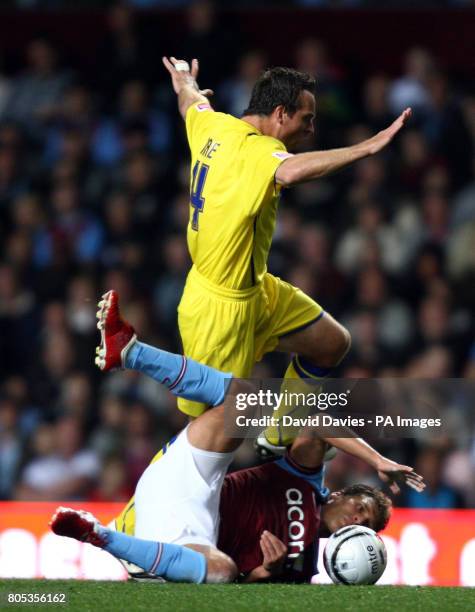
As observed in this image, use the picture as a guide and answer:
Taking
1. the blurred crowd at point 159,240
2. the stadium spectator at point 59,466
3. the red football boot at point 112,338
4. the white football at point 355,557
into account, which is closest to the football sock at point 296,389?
the white football at point 355,557

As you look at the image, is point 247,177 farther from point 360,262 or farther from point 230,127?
point 360,262

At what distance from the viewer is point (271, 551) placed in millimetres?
5812

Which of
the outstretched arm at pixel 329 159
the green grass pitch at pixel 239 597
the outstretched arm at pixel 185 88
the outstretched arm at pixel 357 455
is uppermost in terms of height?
the outstretched arm at pixel 185 88

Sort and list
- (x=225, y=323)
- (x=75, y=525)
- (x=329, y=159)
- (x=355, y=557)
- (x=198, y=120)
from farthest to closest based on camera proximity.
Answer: (x=198, y=120), (x=225, y=323), (x=355, y=557), (x=329, y=159), (x=75, y=525)

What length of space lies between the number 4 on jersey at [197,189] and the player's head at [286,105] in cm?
31

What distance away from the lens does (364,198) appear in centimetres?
959

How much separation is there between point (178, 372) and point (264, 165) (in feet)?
2.89

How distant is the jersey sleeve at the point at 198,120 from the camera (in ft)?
20.5

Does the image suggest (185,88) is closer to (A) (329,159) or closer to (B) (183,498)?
(A) (329,159)

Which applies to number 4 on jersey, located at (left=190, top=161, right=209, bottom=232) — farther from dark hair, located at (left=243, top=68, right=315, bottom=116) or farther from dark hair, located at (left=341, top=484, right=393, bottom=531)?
dark hair, located at (left=341, top=484, right=393, bottom=531)

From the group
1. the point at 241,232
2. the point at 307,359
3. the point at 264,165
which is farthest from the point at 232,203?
the point at 307,359

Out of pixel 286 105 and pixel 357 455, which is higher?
pixel 286 105

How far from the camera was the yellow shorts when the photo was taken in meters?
6.05

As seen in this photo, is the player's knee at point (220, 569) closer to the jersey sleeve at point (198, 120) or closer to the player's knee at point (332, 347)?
the player's knee at point (332, 347)
